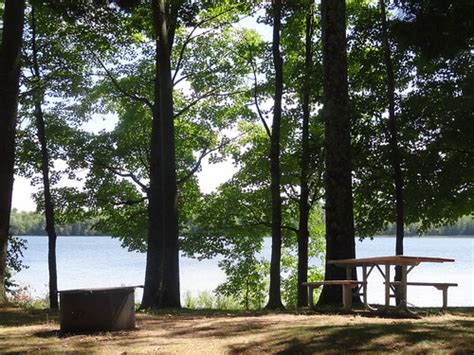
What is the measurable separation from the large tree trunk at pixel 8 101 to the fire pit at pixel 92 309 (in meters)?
4.73

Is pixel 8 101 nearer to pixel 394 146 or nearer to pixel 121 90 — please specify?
pixel 121 90

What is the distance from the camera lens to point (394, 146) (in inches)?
632

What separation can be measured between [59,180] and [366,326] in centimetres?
1656

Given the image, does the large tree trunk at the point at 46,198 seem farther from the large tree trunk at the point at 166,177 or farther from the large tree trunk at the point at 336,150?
the large tree trunk at the point at 336,150

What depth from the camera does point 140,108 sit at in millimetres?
22078

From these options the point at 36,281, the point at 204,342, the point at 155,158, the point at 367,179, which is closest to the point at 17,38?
the point at 155,158

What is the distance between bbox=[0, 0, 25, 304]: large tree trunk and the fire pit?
15.5ft

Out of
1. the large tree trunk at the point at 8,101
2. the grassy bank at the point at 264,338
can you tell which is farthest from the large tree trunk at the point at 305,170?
the grassy bank at the point at 264,338

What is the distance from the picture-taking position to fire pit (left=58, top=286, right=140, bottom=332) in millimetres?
7410

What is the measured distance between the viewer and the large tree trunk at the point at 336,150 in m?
10.7

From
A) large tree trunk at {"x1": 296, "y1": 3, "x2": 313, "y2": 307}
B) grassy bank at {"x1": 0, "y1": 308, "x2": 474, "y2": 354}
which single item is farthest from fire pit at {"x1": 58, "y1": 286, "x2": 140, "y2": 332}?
large tree trunk at {"x1": 296, "y1": 3, "x2": 313, "y2": 307}

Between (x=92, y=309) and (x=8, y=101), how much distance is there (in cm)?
617

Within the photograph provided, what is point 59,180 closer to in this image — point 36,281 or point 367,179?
point 367,179

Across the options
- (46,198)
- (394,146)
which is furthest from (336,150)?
(46,198)
